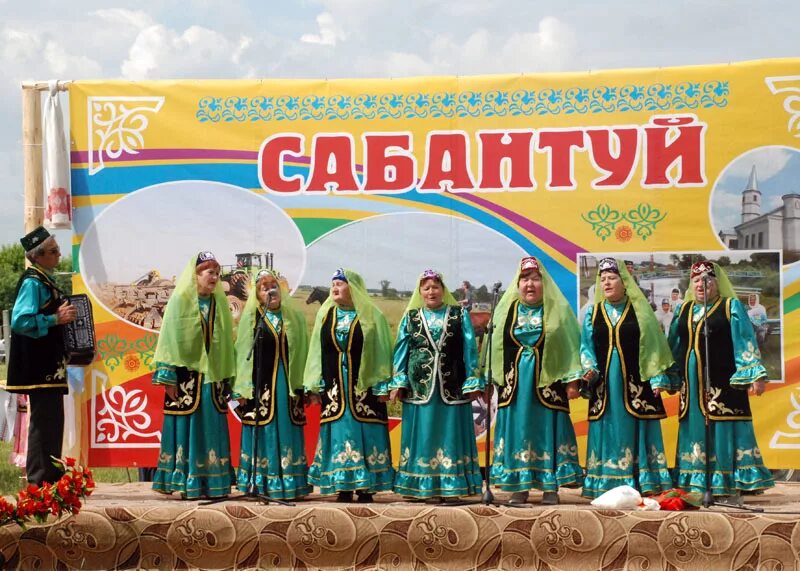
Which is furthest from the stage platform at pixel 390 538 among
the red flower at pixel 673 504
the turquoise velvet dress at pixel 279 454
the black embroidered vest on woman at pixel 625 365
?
the black embroidered vest on woman at pixel 625 365

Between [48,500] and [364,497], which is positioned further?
[364,497]

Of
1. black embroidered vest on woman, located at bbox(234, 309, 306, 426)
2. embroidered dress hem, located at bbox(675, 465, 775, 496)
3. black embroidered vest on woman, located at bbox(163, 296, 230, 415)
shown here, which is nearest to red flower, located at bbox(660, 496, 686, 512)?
embroidered dress hem, located at bbox(675, 465, 775, 496)

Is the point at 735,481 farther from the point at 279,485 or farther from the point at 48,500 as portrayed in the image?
the point at 48,500

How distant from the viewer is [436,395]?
234 inches

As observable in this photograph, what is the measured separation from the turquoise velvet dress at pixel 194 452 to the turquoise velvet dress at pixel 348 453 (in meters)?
0.55

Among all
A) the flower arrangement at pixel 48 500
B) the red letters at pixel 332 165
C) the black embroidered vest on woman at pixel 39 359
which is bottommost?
the flower arrangement at pixel 48 500

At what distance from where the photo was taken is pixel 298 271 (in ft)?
22.6

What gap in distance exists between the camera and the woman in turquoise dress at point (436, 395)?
5.89 meters

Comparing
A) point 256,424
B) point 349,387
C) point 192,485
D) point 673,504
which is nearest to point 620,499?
point 673,504

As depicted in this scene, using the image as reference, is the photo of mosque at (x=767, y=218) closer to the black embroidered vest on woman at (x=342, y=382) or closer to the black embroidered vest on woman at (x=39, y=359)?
the black embroidered vest on woman at (x=342, y=382)

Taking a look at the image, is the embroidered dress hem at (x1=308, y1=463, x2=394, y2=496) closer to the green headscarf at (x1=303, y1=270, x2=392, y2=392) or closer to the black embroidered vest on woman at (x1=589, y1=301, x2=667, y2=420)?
Answer: the green headscarf at (x1=303, y1=270, x2=392, y2=392)

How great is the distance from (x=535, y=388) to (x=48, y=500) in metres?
2.66

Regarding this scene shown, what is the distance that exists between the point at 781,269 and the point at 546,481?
2044 millimetres

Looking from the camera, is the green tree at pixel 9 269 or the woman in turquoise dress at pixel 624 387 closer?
the woman in turquoise dress at pixel 624 387
